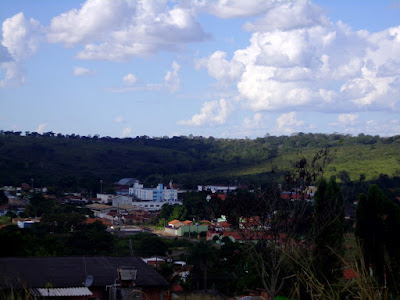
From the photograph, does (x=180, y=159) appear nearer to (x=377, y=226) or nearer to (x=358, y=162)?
(x=358, y=162)

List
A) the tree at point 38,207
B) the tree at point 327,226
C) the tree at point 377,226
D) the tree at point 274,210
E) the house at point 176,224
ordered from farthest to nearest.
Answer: the tree at point 38,207 → the house at point 176,224 → the tree at point 377,226 → the tree at point 327,226 → the tree at point 274,210

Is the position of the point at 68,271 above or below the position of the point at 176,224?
above

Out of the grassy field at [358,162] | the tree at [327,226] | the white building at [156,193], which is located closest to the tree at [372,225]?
the tree at [327,226]

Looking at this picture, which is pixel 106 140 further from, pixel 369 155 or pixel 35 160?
pixel 369 155

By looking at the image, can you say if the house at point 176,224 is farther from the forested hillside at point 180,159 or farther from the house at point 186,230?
the forested hillside at point 180,159

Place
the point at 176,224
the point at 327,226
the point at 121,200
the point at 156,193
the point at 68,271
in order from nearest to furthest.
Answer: the point at 68,271
the point at 327,226
the point at 176,224
the point at 121,200
the point at 156,193

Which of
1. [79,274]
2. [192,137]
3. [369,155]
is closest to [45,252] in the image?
[79,274]

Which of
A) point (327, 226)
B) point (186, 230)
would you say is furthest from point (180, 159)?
point (327, 226)
